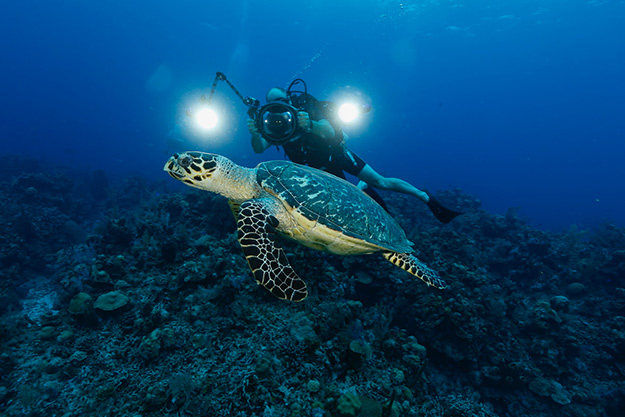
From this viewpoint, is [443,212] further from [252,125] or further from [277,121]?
[252,125]

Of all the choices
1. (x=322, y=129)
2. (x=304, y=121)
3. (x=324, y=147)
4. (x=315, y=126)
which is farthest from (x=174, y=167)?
(x=324, y=147)

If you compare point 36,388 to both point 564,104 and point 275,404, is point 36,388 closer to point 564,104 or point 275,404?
point 275,404

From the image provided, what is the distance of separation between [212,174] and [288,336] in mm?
2436

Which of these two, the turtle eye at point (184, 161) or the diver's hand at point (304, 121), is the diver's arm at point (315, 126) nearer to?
the diver's hand at point (304, 121)

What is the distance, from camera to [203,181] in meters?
3.65

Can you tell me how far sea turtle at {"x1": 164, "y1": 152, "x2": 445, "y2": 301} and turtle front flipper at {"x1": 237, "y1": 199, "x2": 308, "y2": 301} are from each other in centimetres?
1

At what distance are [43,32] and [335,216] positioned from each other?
387ft

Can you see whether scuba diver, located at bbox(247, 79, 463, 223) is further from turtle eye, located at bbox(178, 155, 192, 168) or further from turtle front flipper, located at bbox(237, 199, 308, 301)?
turtle front flipper, located at bbox(237, 199, 308, 301)

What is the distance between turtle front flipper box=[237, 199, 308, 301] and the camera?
8.32 feet

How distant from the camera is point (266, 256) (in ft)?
8.88

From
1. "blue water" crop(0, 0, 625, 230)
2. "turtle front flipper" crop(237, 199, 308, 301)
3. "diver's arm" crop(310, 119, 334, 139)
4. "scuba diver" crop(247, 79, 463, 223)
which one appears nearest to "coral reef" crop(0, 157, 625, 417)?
"turtle front flipper" crop(237, 199, 308, 301)

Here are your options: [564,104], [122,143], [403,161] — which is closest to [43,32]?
[122,143]

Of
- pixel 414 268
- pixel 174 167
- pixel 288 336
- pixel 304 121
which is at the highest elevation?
pixel 304 121

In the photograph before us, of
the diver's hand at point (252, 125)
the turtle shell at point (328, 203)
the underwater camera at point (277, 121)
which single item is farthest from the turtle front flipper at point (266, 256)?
the diver's hand at point (252, 125)
